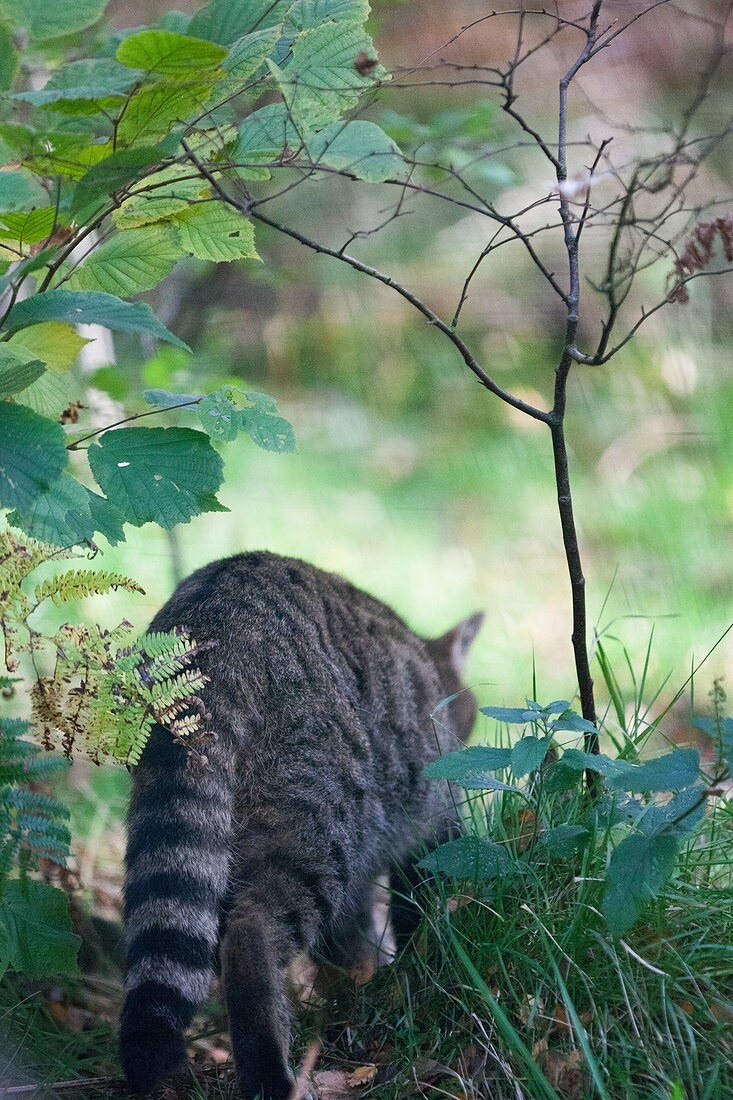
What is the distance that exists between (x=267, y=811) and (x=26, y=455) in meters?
0.95

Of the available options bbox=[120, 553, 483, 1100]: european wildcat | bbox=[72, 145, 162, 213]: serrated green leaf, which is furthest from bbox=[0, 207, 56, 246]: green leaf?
bbox=[120, 553, 483, 1100]: european wildcat

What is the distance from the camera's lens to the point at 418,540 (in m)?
5.25

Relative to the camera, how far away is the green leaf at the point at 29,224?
168 cm

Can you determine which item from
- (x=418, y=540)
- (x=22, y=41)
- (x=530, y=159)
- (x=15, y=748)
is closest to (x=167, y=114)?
(x=15, y=748)

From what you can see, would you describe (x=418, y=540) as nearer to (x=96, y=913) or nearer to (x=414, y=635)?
(x=414, y=635)

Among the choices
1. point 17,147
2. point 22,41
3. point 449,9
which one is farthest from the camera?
point 449,9

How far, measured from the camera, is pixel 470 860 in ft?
6.28

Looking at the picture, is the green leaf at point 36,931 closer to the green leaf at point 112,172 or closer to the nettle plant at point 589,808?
the nettle plant at point 589,808

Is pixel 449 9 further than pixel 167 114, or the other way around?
pixel 449 9

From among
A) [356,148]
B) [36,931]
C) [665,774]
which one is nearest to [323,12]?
[356,148]

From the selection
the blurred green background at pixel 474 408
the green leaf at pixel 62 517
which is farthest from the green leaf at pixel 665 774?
the blurred green background at pixel 474 408

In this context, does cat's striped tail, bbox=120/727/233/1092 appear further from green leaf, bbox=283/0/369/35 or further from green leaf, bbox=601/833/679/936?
green leaf, bbox=283/0/369/35

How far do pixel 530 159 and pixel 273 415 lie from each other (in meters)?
5.58

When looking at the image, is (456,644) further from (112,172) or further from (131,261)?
(112,172)
